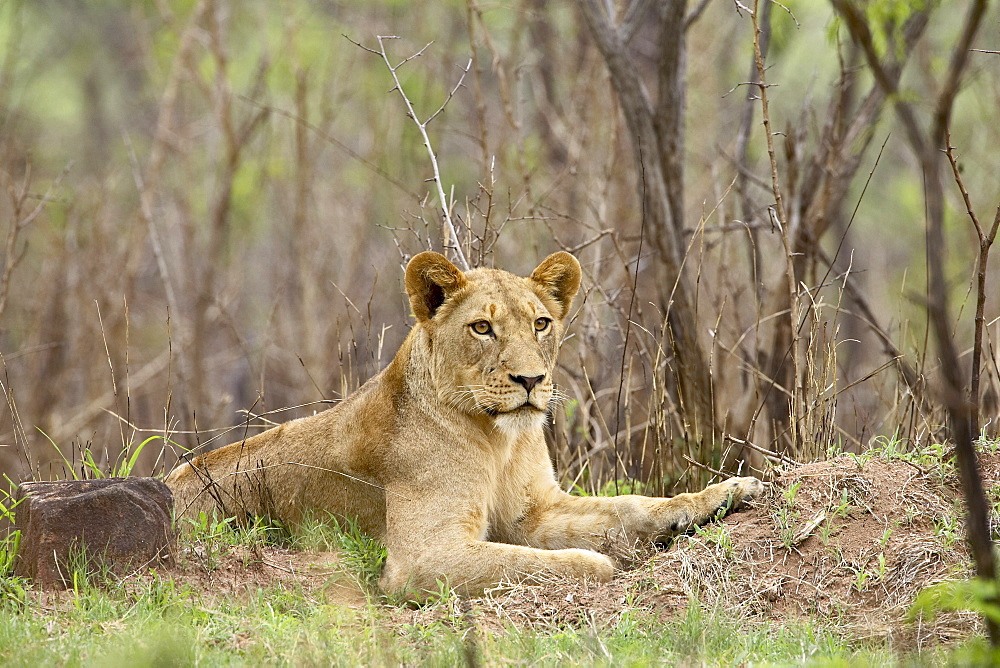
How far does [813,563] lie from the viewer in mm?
4199

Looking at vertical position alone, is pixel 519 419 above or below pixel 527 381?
below

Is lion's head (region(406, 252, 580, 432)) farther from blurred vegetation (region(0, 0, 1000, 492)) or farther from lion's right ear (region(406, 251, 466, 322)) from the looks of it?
blurred vegetation (region(0, 0, 1000, 492))

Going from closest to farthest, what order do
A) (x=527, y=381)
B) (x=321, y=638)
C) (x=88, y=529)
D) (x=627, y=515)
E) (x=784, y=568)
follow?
(x=321, y=638) < (x=88, y=529) < (x=784, y=568) < (x=527, y=381) < (x=627, y=515)

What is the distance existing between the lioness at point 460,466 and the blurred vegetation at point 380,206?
2.96 ft

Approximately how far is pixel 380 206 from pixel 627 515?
13.5 m

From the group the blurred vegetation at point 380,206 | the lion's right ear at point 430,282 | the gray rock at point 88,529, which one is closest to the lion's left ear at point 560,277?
the lion's right ear at point 430,282

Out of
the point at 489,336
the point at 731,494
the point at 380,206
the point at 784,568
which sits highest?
the point at 489,336

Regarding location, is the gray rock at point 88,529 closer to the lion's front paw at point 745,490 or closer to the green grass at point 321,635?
the green grass at point 321,635

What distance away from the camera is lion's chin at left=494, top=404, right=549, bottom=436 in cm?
441

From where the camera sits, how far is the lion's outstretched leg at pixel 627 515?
180 inches

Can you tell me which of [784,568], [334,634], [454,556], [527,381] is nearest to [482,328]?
[527,381]

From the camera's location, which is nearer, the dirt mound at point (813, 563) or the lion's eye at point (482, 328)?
the dirt mound at point (813, 563)

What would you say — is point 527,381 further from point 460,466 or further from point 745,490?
point 745,490

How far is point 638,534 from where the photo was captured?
4.63 metres
